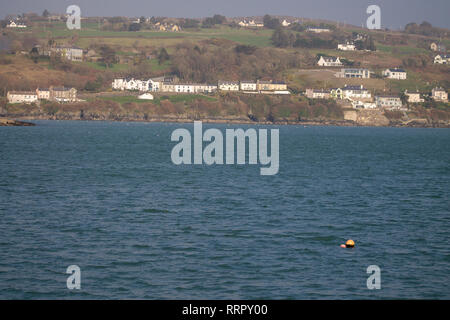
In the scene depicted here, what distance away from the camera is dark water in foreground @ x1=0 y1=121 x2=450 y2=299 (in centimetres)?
1948

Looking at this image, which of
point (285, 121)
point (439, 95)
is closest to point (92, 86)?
point (285, 121)

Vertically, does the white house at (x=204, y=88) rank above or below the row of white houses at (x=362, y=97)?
above

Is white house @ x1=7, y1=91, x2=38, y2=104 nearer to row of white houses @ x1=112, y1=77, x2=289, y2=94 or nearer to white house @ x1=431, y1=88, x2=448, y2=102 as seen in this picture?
row of white houses @ x1=112, y1=77, x2=289, y2=94

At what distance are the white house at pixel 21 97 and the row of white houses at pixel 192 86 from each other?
2747cm

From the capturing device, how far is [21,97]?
16362cm

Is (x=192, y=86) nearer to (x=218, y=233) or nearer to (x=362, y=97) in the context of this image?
(x=362, y=97)

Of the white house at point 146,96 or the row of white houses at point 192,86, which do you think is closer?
the white house at point 146,96

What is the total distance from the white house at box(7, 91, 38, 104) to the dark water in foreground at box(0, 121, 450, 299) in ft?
382

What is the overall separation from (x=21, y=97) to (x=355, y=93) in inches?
3606

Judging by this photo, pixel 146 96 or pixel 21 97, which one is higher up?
pixel 146 96

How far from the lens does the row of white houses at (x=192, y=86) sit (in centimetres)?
18500

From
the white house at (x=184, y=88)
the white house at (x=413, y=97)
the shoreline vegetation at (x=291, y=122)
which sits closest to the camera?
the shoreline vegetation at (x=291, y=122)

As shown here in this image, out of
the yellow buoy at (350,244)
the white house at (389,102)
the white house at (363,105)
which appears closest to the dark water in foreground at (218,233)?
the yellow buoy at (350,244)

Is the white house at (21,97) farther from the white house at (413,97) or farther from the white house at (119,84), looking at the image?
the white house at (413,97)
